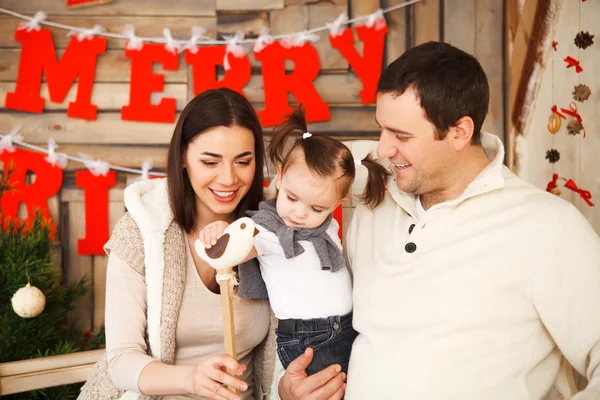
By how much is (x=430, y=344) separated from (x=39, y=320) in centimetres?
182

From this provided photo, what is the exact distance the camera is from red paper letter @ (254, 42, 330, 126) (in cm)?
316

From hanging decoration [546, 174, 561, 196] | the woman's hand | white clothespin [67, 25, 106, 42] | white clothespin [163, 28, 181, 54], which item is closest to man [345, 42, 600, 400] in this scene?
the woman's hand

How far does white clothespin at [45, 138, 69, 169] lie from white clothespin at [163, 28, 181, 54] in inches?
29.8

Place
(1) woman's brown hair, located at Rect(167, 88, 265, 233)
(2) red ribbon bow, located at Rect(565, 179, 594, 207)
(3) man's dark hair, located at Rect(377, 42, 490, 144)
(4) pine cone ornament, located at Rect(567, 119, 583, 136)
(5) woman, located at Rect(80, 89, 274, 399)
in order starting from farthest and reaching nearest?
(4) pine cone ornament, located at Rect(567, 119, 583, 136), (2) red ribbon bow, located at Rect(565, 179, 594, 207), (1) woman's brown hair, located at Rect(167, 88, 265, 233), (5) woman, located at Rect(80, 89, 274, 399), (3) man's dark hair, located at Rect(377, 42, 490, 144)

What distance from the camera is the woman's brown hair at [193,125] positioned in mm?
2006

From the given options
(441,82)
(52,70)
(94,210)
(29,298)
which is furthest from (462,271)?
(52,70)

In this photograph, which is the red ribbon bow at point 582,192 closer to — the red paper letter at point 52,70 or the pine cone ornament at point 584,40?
the pine cone ornament at point 584,40

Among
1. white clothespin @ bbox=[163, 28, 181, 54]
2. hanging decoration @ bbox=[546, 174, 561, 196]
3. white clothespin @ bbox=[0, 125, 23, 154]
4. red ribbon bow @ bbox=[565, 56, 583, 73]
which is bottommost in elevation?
hanging decoration @ bbox=[546, 174, 561, 196]

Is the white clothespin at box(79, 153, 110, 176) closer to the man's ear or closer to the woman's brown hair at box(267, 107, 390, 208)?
the woman's brown hair at box(267, 107, 390, 208)

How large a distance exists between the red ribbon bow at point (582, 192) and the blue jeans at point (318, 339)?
103 centimetres

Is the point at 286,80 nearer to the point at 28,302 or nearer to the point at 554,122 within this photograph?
the point at 554,122

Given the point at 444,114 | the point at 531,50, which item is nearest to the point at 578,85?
the point at 531,50

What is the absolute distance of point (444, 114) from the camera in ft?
5.66

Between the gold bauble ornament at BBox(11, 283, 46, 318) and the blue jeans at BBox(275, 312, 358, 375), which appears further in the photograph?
the gold bauble ornament at BBox(11, 283, 46, 318)
